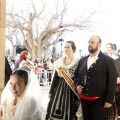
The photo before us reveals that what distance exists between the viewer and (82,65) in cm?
262

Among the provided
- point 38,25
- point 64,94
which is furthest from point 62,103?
point 38,25

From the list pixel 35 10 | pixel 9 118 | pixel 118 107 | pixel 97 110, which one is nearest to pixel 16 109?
pixel 9 118

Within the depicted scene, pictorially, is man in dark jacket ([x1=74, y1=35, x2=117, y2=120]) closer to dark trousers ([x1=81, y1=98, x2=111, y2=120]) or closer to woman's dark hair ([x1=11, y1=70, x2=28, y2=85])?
dark trousers ([x1=81, y1=98, x2=111, y2=120])

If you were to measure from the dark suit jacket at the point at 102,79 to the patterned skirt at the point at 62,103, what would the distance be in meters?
0.50

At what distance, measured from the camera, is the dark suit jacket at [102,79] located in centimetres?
241

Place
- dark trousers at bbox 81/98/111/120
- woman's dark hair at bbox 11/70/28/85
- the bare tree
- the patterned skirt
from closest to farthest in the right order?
1. woman's dark hair at bbox 11/70/28/85
2. dark trousers at bbox 81/98/111/120
3. the patterned skirt
4. the bare tree

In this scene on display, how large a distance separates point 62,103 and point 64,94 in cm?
12

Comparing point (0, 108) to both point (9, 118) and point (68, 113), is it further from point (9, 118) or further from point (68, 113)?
point (68, 113)

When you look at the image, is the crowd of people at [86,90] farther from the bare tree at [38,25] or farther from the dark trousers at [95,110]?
the bare tree at [38,25]

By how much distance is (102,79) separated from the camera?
2.43m

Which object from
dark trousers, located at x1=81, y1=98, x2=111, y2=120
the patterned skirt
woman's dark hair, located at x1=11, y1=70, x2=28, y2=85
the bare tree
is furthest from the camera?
the bare tree

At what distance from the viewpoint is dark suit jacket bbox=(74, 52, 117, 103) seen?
7.91ft

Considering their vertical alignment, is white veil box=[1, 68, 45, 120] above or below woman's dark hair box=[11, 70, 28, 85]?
below

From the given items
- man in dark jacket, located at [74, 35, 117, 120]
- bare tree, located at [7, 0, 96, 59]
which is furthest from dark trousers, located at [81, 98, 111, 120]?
bare tree, located at [7, 0, 96, 59]
